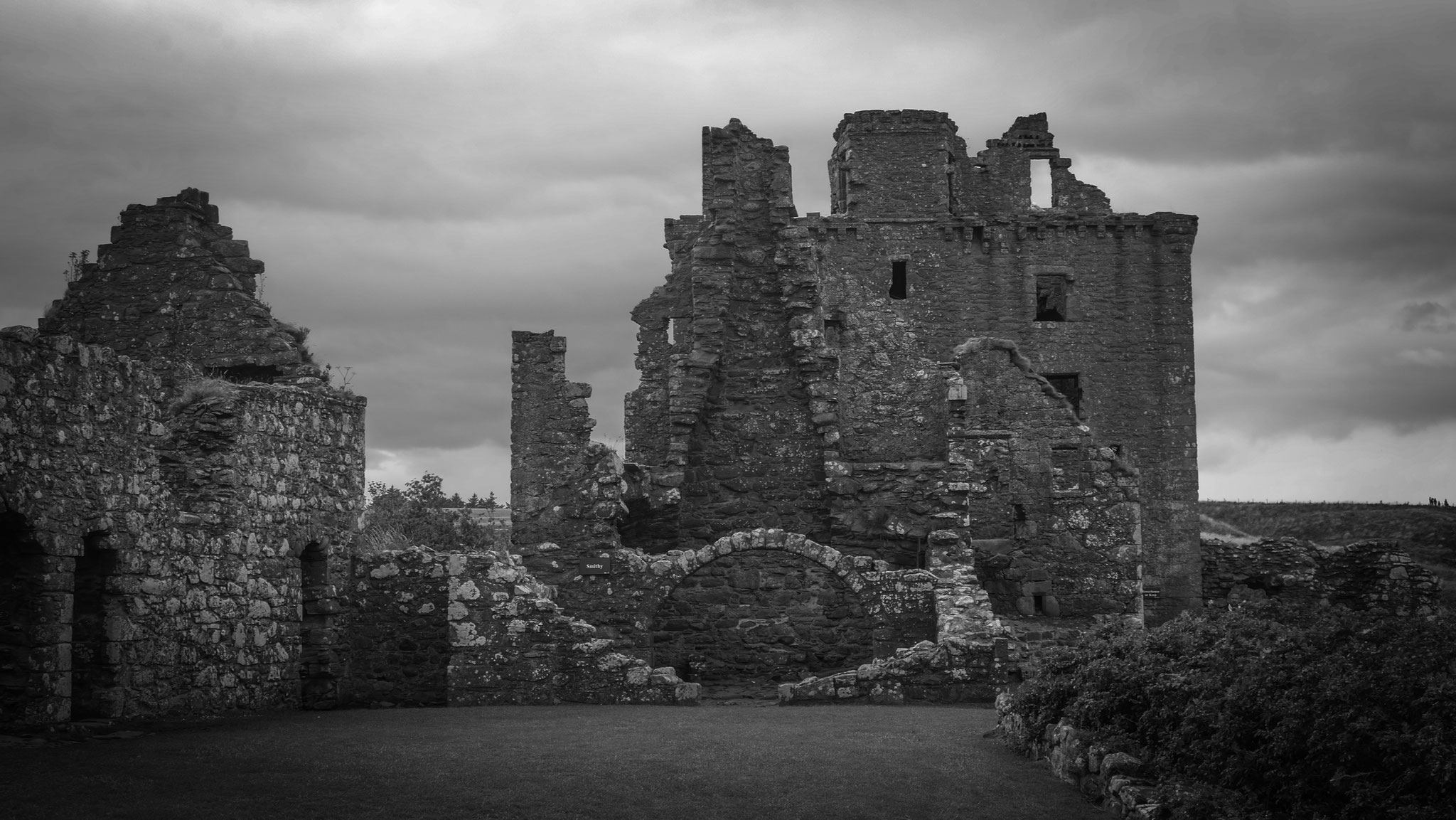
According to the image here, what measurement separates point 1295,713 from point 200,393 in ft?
35.7

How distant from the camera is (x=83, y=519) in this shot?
13062 mm

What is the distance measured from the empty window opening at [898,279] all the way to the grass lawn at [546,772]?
30157mm

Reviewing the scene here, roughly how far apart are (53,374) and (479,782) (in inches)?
201

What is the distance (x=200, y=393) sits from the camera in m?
15.5

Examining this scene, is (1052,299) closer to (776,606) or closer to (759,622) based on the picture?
(776,606)

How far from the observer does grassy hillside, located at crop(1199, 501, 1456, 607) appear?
49.8 meters

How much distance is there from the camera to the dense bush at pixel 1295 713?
8.38 m

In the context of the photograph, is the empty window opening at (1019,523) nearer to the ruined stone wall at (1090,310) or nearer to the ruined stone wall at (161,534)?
the ruined stone wall at (161,534)

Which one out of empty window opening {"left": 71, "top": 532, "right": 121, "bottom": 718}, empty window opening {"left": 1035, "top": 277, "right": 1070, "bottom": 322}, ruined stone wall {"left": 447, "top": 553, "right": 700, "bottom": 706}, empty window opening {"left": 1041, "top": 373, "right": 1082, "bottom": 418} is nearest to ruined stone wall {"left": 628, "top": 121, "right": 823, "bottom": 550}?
ruined stone wall {"left": 447, "top": 553, "right": 700, "bottom": 706}

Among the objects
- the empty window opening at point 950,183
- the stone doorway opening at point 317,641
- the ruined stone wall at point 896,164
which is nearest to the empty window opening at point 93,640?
the stone doorway opening at point 317,641

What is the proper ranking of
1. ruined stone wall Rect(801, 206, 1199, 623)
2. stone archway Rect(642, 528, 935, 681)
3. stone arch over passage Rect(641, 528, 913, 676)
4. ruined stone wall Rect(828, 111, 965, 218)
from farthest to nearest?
ruined stone wall Rect(828, 111, 965, 218), ruined stone wall Rect(801, 206, 1199, 623), stone archway Rect(642, 528, 935, 681), stone arch over passage Rect(641, 528, 913, 676)

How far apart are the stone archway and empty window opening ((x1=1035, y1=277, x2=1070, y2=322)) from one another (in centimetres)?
2675

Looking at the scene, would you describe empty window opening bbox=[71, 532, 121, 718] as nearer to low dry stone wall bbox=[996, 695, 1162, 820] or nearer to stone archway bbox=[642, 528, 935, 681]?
stone archway bbox=[642, 528, 935, 681]

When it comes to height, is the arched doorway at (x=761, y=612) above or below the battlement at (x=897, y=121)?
below
